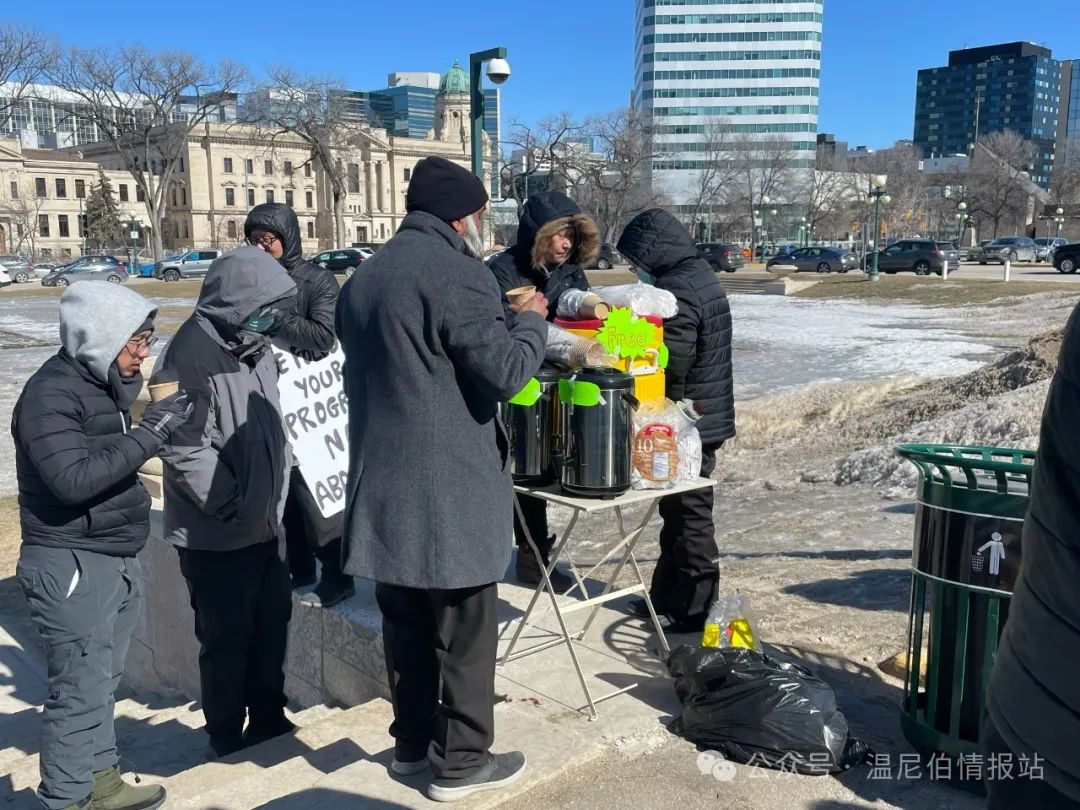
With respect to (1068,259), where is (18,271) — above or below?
below

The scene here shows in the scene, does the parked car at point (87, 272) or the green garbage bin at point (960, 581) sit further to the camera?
the parked car at point (87, 272)

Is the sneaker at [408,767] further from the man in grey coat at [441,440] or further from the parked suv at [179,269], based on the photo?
the parked suv at [179,269]

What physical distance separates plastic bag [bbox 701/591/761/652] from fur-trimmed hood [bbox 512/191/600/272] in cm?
176

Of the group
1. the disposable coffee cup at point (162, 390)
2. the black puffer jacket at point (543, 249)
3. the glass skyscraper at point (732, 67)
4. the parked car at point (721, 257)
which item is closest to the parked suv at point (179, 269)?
the parked car at point (721, 257)

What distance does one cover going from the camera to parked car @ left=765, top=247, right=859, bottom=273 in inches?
1623

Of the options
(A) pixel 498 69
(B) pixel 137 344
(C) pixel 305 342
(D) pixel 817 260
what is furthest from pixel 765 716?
(D) pixel 817 260

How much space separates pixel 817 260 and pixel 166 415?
138 ft

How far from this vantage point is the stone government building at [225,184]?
285 feet

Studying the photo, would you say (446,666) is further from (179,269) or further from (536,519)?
(179,269)

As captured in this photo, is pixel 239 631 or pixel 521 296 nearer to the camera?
pixel 521 296

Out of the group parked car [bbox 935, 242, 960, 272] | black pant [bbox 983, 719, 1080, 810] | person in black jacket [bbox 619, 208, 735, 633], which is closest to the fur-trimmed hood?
person in black jacket [bbox 619, 208, 735, 633]

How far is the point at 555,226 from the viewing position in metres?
4.39

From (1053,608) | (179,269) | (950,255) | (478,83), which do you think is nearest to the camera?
(1053,608)

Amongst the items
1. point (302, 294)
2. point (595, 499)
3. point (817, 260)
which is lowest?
point (595, 499)
